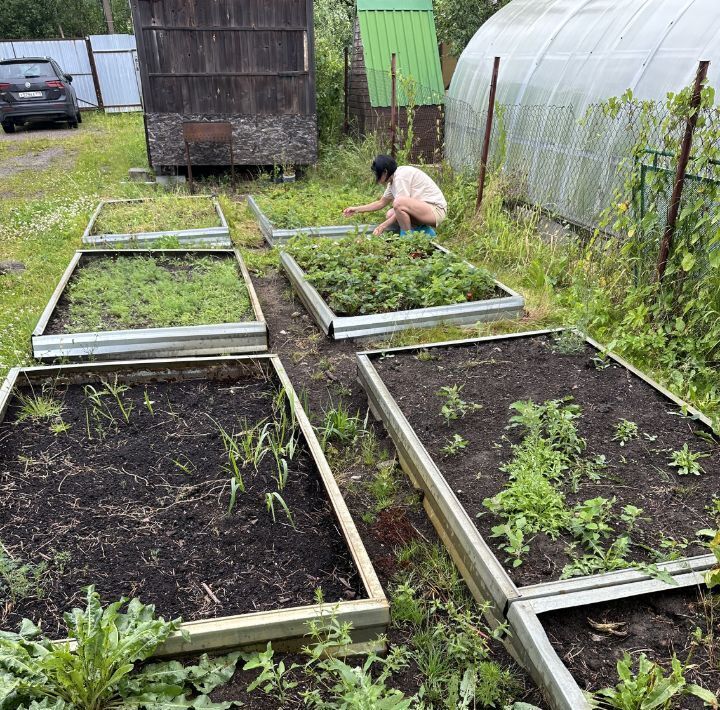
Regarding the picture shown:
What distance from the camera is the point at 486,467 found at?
9.71ft

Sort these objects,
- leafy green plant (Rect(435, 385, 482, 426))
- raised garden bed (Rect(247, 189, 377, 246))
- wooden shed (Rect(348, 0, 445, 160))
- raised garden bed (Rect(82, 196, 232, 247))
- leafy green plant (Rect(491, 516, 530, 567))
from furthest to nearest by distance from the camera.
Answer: wooden shed (Rect(348, 0, 445, 160)), raised garden bed (Rect(247, 189, 377, 246)), raised garden bed (Rect(82, 196, 232, 247)), leafy green plant (Rect(435, 385, 482, 426)), leafy green plant (Rect(491, 516, 530, 567))

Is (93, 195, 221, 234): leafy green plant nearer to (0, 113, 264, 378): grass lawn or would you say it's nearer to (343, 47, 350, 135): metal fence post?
(0, 113, 264, 378): grass lawn

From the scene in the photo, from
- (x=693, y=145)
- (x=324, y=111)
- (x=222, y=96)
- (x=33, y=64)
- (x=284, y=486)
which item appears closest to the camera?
(x=284, y=486)

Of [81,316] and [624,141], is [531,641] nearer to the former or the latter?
[81,316]

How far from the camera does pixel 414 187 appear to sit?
6398 mm

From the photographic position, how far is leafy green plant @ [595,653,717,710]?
178 cm

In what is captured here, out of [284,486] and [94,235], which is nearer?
[284,486]

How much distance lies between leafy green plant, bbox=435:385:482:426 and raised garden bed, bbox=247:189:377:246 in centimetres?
295

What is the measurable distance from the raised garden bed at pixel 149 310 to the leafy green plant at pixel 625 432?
2438 millimetres

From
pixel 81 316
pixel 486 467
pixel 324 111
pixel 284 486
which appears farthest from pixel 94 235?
pixel 324 111

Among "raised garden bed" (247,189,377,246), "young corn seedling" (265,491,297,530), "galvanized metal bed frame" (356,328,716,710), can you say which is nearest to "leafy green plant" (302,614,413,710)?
"galvanized metal bed frame" (356,328,716,710)

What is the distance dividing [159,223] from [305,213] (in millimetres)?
1714

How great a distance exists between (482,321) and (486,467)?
6.65 ft

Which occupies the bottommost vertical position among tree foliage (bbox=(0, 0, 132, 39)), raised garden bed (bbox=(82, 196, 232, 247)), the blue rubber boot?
the blue rubber boot
